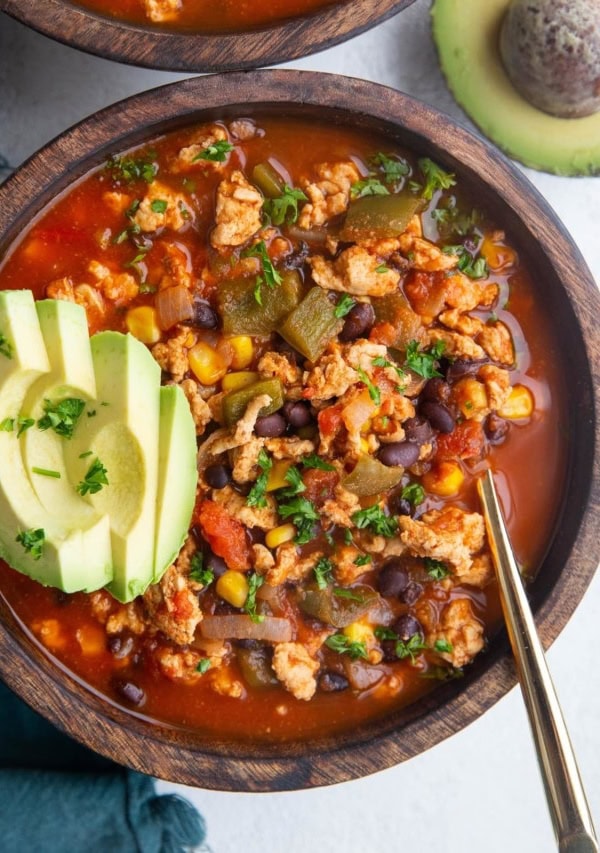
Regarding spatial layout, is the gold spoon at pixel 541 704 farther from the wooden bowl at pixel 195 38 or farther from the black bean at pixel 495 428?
the wooden bowl at pixel 195 38

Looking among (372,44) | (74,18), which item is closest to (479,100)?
(372,44)

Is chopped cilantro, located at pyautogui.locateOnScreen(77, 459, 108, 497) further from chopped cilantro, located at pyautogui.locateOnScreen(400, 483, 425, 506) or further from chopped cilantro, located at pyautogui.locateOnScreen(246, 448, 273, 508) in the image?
chopped cilantro, located at pyautogui.locateOnScreen(400, 483, 425, 506)

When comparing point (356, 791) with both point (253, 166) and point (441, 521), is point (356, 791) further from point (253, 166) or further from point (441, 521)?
point (253, 166)

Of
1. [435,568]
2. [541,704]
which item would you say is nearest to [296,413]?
[435,568]

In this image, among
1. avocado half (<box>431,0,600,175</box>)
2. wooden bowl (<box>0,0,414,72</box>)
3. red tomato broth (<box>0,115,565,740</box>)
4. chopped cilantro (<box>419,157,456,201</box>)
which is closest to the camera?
wooden bowl (<box>0,0,414,72</box>)

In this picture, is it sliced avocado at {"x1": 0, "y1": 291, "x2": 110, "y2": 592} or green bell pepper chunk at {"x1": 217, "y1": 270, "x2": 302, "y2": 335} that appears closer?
sliced avocado at {"x1": 0, "y1": 291, "x2": 110, "y2": 592}

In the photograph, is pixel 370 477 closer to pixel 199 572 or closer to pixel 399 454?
pixel 399 454

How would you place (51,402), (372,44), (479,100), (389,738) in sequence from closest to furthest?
(51,402)
(389,738)
(479,100)
(372,44)

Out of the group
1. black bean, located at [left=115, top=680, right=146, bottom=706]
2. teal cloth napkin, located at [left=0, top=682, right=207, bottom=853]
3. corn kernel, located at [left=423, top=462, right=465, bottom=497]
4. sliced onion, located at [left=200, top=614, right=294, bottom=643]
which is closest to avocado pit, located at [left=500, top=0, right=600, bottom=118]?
corn kernel, located at [left=423, top=462, right=465, bottom=497]
